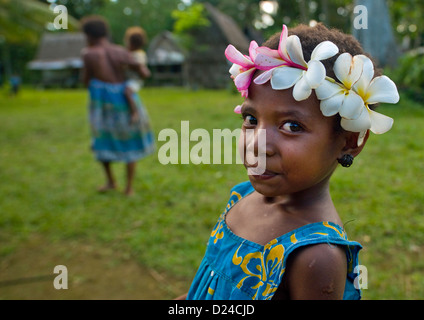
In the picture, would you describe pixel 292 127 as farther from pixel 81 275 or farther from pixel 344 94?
pixel 81 275

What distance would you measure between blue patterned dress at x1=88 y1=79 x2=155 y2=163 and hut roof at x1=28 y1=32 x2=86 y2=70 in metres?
28.6

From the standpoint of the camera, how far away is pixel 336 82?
110 cm

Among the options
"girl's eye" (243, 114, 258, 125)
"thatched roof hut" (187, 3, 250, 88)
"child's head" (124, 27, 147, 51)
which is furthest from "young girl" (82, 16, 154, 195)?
"thatched roof hut" (187, 3, 250, 88)

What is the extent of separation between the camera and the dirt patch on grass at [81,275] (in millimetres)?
2701

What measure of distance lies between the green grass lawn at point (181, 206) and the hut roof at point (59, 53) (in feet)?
87.7

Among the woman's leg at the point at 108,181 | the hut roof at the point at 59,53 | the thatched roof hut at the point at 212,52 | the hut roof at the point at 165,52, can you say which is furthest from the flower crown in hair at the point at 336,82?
the hut roof at the point at 59,53

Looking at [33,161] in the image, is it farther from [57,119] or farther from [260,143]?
[260,143]

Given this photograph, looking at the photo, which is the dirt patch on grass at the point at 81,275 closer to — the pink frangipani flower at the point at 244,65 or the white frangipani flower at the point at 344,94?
the pink frangipani flower at the point at 244,65

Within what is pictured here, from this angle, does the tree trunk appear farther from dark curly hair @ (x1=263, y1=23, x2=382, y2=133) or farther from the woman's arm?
the woman's arm

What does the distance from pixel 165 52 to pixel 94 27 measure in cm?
2654

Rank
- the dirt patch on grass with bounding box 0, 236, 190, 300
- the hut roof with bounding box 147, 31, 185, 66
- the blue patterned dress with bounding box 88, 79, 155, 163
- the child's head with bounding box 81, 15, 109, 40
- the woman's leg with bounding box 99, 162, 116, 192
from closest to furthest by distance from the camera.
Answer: the dirt patch on grass with bounding box 0, 236, 190, 300 → the child's head with bounding box 81, 15, 109, 40 → the blue patterned dress with bounding box 88, 79, 155, 163 → the woman's leg with bounding box 99, 162, 116, 192 → the hut roof with bounding box 147, 31, 185, 66

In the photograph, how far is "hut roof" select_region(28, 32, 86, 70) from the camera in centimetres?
3109

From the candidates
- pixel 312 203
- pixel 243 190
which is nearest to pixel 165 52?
pixel 243 190
